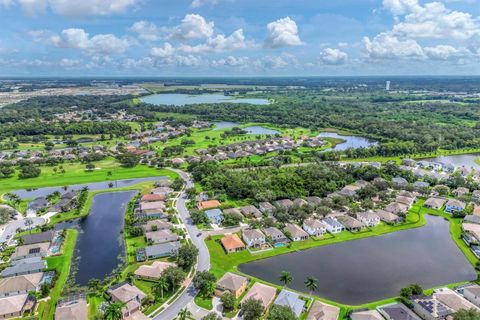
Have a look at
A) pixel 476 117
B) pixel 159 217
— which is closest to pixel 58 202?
pixel 159 217

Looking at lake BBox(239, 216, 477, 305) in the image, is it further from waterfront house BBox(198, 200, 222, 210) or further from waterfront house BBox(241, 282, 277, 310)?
waterfront house BBox(198, 200, 222, 210)

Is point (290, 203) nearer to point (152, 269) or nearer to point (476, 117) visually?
point (152, 269)

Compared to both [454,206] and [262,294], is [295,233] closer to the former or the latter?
[262,294]

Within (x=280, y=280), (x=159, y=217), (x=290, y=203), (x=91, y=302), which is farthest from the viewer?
(x=290, y=203)

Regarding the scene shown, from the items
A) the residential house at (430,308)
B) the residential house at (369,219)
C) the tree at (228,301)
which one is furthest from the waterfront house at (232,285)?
the residential house at (369,219)

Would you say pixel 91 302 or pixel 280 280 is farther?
pixel 280 280
